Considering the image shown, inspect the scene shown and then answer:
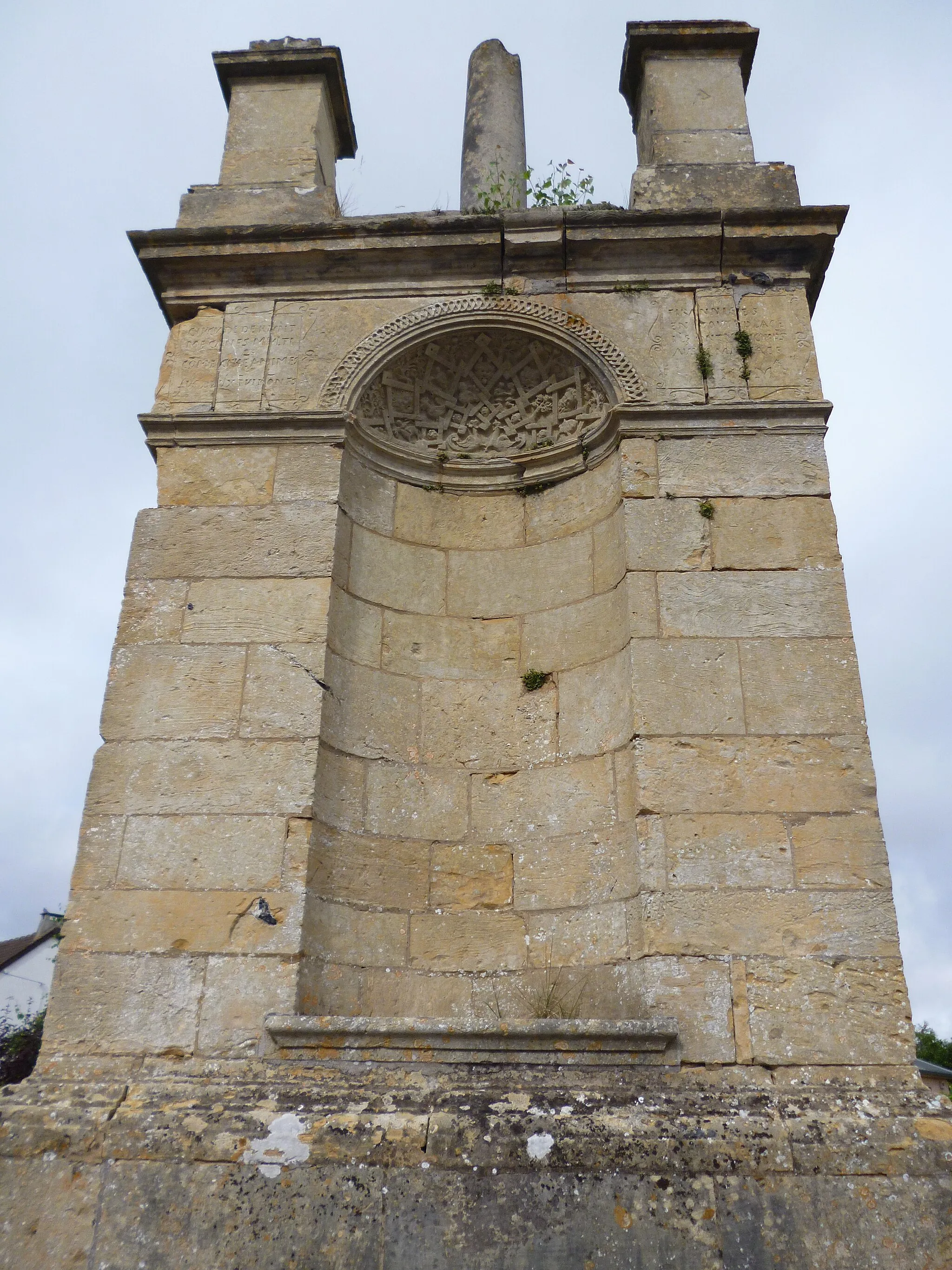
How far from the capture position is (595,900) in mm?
4465

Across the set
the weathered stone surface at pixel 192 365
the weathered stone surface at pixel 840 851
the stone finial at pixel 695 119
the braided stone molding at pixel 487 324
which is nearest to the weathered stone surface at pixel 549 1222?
the weathered stone surface at pixel 840 851

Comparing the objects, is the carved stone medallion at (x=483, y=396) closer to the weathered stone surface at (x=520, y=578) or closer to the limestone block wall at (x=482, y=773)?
the limestone block wall at (x=482, y=773)

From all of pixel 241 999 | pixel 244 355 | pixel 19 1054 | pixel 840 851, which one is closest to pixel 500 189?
pixel 244 355

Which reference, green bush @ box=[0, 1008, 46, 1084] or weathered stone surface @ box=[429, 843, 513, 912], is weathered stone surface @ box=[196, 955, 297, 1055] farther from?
green bush @ box=[0, 1008, 46, 1084]

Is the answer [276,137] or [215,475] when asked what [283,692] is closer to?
[215,475]

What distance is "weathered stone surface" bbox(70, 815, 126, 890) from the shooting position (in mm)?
4156

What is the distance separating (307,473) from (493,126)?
3.55 metres

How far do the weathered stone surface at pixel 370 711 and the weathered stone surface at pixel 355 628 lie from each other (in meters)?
0.05

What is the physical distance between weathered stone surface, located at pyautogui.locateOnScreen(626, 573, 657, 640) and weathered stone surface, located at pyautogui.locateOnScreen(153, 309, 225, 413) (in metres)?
2.29

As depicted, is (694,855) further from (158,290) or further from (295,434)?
(158,290)

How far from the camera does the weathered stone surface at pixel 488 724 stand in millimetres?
4926

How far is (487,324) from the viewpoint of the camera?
18.0ft

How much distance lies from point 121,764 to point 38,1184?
5.18 ft

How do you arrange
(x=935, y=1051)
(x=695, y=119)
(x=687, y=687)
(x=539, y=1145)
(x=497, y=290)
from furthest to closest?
(x=935, y=1051), (x=695, y=119), (x=497, y=290), (x=687, y=687), (x=539, y=1145)
